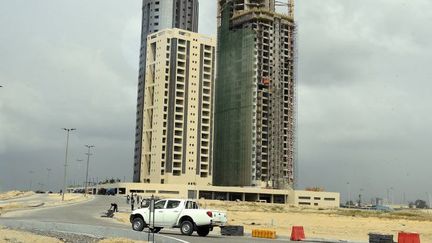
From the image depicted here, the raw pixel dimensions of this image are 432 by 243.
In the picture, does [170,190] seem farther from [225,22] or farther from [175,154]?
[225,22]

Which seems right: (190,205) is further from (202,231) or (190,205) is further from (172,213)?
(202,231)

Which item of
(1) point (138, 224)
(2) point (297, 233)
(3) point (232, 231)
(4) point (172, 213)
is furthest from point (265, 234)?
(1) point (138, 224)

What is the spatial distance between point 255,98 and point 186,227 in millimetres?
134540

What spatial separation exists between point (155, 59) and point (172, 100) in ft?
49.3

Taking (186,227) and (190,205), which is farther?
(190,205)

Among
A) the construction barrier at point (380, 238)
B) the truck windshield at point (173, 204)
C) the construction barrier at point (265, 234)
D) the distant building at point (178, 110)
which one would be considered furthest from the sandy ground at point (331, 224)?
the distant building at point (178, 110)

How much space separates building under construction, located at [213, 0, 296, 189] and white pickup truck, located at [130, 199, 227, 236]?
12729 centimetres

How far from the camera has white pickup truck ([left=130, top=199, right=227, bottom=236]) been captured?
29.1m

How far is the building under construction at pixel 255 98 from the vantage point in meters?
161

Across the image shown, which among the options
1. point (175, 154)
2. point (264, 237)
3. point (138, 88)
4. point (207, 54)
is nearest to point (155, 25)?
point (138, 88)

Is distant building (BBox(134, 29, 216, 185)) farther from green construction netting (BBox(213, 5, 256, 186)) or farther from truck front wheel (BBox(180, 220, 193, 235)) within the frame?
truck front wheel (BBox(180, 220, 193, 235))

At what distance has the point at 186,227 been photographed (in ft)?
95.8

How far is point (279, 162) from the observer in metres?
161

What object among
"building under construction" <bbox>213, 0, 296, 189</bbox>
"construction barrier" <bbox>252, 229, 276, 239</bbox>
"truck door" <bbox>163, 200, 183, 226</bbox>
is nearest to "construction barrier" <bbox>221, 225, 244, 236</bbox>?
"construction barrier" <bbox>252, 229, 276, 239</bbox>
